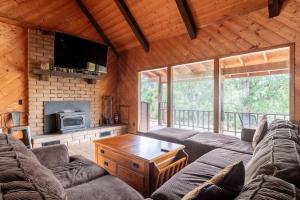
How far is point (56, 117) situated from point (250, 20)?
16.0ft

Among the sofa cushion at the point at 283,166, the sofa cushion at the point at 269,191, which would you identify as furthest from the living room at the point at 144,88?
the sofa cushion at the point at 269,191

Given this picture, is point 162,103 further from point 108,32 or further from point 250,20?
point 250,20

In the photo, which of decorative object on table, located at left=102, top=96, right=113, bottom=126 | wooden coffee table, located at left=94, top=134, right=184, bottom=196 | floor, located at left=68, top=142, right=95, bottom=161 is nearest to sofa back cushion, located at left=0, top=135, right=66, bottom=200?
wooden coffee table, located at left=94, top=134, right=184, bottom=196

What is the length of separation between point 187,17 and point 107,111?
12.0 ft

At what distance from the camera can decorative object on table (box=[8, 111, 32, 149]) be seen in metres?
3.70

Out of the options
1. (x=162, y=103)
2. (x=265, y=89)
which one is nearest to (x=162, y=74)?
(x=162, y=103)

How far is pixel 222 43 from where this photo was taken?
3.74m

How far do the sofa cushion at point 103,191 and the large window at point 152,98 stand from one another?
12.7ft

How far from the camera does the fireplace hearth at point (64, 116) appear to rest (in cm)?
448

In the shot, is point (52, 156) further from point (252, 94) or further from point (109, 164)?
point (252, 94)

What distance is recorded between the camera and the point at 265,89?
438cm

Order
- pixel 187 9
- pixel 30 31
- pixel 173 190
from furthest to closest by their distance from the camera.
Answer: pixel 30 31, pixel 187 9, pixel 173 190

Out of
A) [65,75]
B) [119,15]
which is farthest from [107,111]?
[119,15]

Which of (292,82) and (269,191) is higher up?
(292,82)
